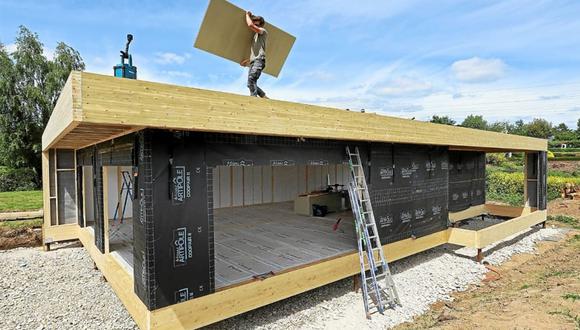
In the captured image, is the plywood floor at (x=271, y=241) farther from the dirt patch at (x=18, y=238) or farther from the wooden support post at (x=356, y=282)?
the dirt patch at (x=18, y=238)

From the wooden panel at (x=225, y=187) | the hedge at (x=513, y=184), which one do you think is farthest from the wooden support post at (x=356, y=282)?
the hedge at (x=513, y=184)

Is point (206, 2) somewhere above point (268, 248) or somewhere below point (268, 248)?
above

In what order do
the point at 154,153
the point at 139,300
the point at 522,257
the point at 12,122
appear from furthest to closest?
the point at 12,122, the point at 522,257, the point at 139,300, the point at 154,153

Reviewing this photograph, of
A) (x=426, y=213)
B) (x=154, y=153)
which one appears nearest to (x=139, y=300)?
(x=154, y=153)

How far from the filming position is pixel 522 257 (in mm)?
8266

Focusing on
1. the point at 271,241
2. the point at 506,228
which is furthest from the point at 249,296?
the point at 506,228

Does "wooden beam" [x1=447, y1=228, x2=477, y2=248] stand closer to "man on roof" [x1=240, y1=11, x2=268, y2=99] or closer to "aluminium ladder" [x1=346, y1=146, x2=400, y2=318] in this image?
"aluminium ladder" [x1=346, y1=146, x2=400, y2=318]

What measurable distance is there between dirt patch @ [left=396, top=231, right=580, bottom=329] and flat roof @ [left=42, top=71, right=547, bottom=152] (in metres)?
2.96

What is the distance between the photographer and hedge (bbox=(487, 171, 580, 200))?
1700 cm

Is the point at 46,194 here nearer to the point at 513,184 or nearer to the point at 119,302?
the point at 119,302

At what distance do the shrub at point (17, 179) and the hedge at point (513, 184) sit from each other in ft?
86.6

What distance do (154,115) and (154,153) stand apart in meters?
0.52

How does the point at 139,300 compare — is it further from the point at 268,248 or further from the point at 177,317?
the point at 268,248

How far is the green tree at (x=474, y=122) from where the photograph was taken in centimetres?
8019
